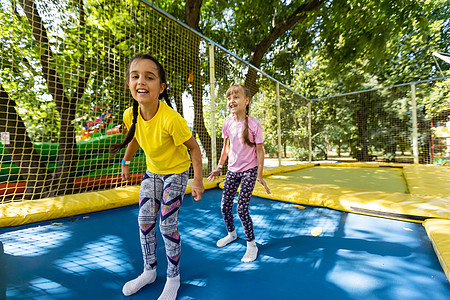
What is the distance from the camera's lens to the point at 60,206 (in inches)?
86.7

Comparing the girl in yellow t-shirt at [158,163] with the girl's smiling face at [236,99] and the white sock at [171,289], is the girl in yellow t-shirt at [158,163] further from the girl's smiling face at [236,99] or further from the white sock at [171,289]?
the girl's smiling face at [236,99]

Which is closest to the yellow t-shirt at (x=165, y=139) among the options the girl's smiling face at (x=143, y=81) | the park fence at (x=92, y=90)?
the girl's smiling face at (x=143, y=81)

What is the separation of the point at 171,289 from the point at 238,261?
50cm

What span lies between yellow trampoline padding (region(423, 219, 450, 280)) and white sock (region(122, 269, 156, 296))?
1641mm

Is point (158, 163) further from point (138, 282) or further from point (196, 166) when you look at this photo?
point (138, 282)

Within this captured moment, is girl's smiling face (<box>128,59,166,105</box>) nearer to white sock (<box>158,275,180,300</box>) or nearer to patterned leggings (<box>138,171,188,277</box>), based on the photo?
patterned leggings (<box>138,171,188,277</box>)

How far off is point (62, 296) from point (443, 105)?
12.1 m

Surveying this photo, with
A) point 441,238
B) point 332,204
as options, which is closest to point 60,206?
point 332,204

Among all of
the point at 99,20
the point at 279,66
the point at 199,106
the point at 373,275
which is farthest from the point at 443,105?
the point at 99,20

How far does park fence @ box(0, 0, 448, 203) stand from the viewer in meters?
3.30

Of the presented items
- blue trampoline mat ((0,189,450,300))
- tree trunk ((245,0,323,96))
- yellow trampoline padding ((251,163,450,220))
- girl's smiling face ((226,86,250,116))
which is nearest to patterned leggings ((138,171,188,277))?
blue trampoline mat ((0,189,450,300))

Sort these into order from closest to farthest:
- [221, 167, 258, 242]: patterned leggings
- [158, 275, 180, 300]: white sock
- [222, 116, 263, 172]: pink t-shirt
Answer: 1. [158, 275, 180, 300]: white sock
2. [221, 167, 258, 242]: patterned leggings
3. [222, 116, 263, 172]: pink t-shirt

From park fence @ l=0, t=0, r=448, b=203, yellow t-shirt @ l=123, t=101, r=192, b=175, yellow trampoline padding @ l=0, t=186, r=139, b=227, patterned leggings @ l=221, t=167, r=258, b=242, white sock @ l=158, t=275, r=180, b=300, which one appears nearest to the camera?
white sock @ l=158, t=275, r=180, b=300

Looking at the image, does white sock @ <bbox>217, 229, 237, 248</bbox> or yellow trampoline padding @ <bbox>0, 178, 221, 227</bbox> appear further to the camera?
yellow trampoline padding @ <bbox>0, 178, 221, 227</bbox>
